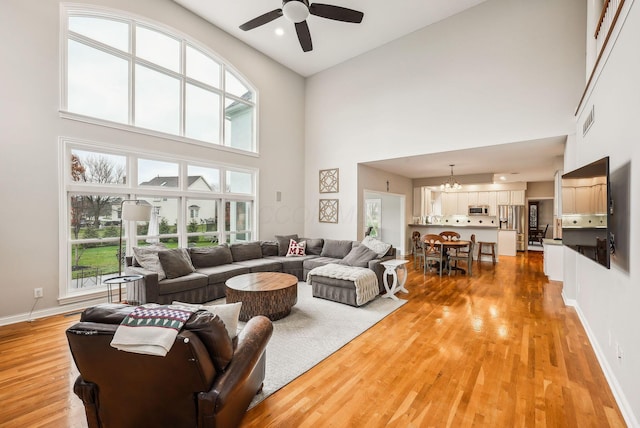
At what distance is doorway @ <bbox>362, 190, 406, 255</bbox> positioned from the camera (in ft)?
30.3

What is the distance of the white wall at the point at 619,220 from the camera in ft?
6.20

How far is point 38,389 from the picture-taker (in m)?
2.26

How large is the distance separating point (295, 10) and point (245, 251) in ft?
13.7

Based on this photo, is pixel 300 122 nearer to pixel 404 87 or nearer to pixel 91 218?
pixel 404 87

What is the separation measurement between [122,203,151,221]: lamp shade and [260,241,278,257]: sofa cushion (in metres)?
2.69

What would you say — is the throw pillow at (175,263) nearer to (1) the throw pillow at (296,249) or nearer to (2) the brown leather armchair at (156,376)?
(1) the throw pillow at (296,249)

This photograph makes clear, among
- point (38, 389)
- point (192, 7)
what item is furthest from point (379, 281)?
point (192, 7)

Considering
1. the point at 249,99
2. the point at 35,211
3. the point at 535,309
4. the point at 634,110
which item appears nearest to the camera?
the point at 634,110

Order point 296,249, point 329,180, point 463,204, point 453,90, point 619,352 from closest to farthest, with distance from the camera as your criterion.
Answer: point 619,352
point 453,90
point 296,249
point 329,180
point 463,204

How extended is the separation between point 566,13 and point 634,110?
3.84 meters

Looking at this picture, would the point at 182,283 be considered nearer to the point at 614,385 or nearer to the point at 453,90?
the point at 614,385

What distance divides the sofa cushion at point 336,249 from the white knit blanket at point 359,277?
123cm

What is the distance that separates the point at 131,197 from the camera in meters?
4.74

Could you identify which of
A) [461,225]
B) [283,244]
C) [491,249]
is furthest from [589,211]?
[461,225]
